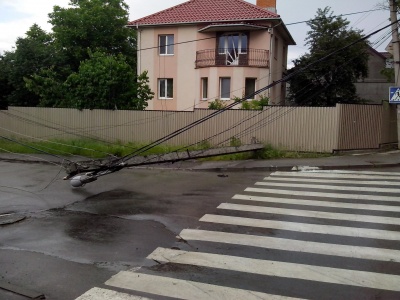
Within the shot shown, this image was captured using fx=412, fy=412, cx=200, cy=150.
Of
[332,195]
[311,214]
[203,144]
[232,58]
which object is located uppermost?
[232,58]

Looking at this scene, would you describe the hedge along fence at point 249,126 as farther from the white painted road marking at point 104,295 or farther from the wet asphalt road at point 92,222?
the white painted road marking at point 104,295

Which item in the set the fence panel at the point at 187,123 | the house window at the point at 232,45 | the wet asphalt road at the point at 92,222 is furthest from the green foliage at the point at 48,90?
the wet asphalt road at the point at 92,222

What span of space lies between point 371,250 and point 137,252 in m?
3.39

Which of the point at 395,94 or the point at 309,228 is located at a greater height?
the point at 395,94

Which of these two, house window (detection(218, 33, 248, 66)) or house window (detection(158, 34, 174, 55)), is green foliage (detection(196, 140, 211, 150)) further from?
house window (detection(158, 34, 174, 55))

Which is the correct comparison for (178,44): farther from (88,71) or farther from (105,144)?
(105,144)

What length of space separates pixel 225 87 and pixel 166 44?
5788mm

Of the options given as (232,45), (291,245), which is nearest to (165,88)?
(232,45)

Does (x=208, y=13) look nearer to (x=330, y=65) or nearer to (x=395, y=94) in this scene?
(x=330, y=65)

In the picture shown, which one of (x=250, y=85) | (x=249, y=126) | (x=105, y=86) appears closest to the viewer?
(x=249, y=126)

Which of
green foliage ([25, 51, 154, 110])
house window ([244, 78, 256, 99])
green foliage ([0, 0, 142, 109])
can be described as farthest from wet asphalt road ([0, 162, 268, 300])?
house window ([244, 78, 256, 99])

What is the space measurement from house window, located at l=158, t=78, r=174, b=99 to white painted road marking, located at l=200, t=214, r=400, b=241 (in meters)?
22.0

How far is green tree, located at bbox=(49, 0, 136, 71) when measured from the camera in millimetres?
34656

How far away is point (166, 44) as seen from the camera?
2928 cm
